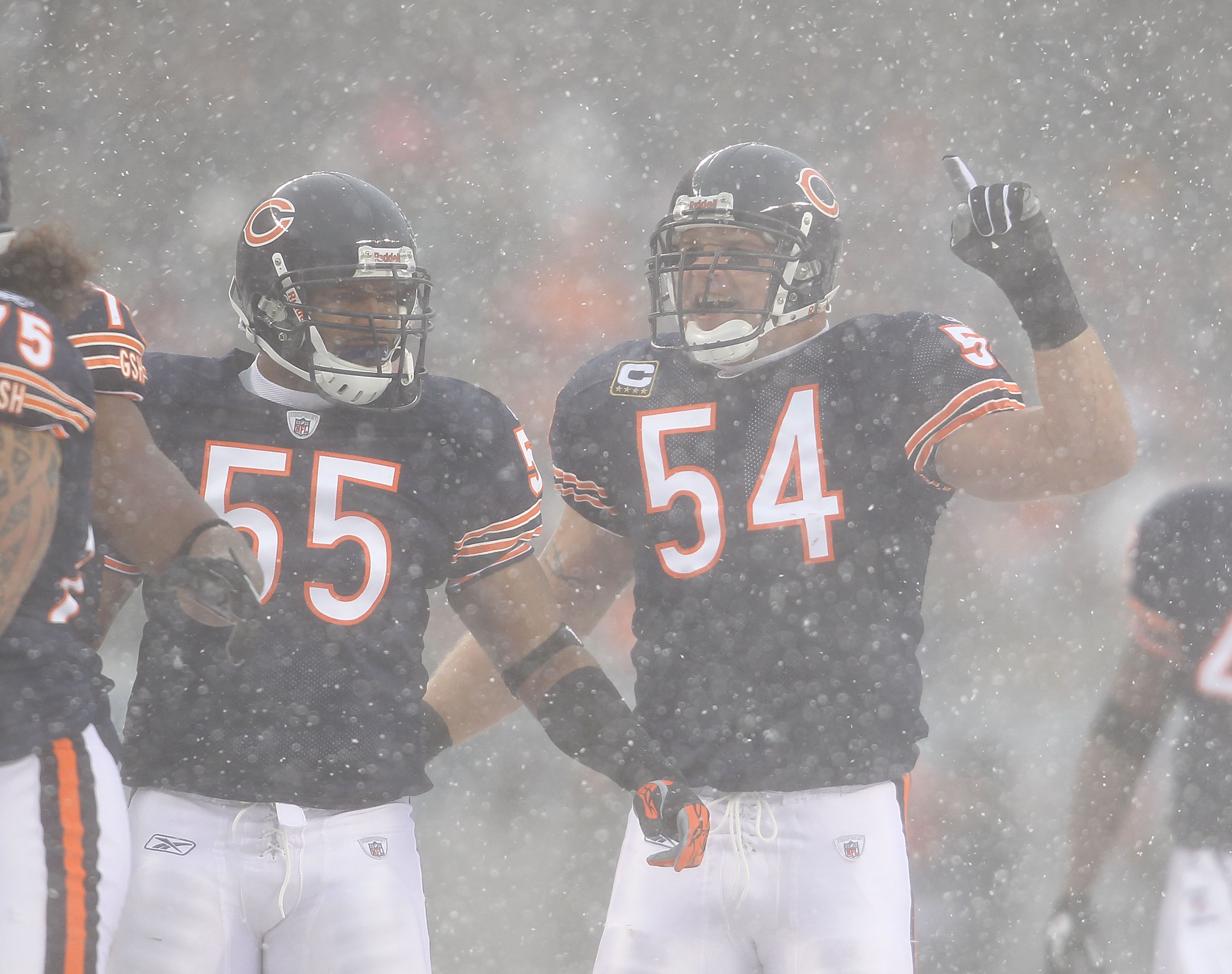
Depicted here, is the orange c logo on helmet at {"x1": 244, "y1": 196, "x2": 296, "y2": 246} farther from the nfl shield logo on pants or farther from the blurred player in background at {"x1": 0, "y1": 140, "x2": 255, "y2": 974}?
the nfl shield logo on pants

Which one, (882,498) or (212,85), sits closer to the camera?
(882,498)

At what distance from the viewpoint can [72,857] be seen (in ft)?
4.24

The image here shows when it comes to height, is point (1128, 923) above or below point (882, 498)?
below

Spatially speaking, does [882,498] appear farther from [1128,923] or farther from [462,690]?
[1128,923]

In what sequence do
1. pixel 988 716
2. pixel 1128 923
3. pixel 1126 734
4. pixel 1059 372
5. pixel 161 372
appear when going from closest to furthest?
pixel 1059 372
pixel 161 372
pixel 1126 734
pixel 1128 923
pixel 988 716

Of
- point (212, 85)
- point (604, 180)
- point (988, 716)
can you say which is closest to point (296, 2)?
point (212, 85)

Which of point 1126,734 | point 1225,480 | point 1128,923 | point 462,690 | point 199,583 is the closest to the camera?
point 199,583

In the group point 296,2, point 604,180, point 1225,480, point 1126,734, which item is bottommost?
point 1126,734

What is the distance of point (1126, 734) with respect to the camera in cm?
221

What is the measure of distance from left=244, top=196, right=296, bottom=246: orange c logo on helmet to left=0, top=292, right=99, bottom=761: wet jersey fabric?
1.82ft

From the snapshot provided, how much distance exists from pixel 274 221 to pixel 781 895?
3.77 ft

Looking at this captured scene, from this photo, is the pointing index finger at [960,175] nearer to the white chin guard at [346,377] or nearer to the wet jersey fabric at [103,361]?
the white chin guard at [346,377]

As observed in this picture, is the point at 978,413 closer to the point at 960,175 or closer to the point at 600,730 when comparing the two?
the point at 960,175

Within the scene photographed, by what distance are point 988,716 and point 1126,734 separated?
8.26 ft
